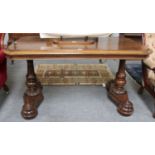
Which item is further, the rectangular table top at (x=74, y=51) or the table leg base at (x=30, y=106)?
the table leg base at (x=30, y=106)

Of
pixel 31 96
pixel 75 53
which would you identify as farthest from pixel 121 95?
pixel 31 96

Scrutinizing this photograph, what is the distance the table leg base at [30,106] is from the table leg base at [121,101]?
2.45ft

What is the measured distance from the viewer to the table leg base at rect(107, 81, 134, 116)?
1.81 metres

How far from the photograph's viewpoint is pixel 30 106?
1.78m

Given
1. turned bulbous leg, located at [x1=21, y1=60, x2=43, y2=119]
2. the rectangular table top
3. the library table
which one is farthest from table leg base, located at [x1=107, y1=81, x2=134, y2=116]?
turned bulbous leg, located at [x1=21, y1=60, x2=43, y2=119]

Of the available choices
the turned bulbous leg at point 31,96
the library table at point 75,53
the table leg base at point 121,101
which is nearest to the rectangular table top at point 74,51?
the library table at point 75,53

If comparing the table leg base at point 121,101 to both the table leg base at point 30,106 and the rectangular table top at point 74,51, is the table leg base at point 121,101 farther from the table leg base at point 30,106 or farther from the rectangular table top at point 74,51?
the table leg base at point 30,106

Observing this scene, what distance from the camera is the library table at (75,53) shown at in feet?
4.99

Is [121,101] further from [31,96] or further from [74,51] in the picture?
[31,96]

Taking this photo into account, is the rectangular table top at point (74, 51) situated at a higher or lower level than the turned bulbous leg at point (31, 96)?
higher
